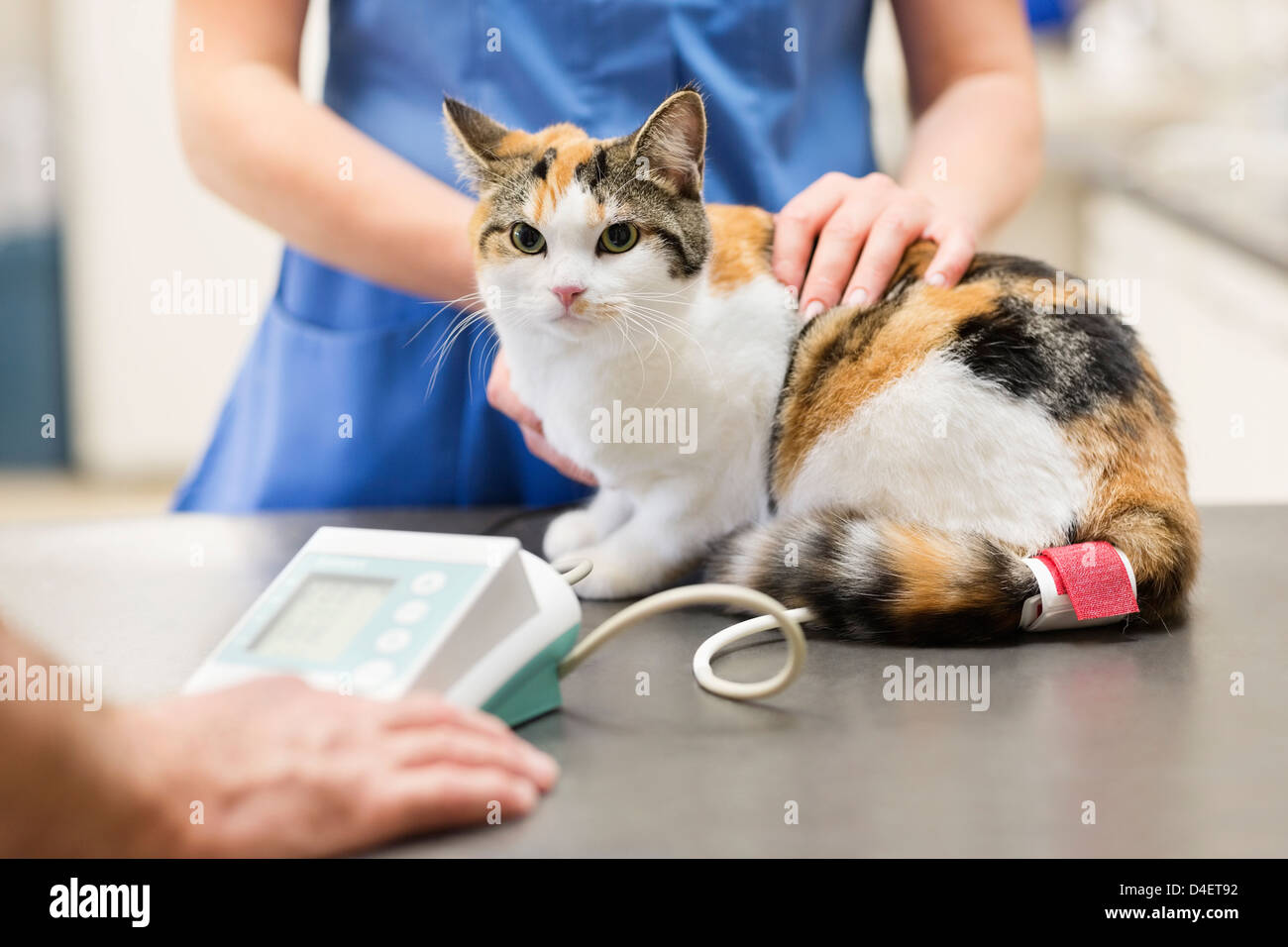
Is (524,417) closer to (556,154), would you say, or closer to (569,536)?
(569,536)

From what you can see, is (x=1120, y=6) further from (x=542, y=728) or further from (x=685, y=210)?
(x=542, y=728)

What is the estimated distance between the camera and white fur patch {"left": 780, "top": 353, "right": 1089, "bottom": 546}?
1.01 metres

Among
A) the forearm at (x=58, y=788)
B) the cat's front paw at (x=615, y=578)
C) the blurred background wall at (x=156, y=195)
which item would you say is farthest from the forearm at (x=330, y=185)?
the blurred background wall at (x=156, y=195)

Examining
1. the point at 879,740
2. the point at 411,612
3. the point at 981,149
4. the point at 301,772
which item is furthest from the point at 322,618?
the point at 981,149

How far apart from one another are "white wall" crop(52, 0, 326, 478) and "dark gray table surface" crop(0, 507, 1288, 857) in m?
3.73

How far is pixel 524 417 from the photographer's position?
1.33 meters

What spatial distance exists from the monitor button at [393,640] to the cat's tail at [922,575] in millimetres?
385

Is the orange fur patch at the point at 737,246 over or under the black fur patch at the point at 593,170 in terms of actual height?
under

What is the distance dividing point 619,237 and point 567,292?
0.10m

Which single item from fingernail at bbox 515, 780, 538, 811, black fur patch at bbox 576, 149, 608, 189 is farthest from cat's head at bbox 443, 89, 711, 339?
fingernail at bbox 515, 780, 538, 811

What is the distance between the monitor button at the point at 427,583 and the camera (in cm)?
74

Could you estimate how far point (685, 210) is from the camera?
1.18 meters

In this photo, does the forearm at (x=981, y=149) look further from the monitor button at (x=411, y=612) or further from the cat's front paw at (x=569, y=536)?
the monitor button at (x=411, y=612)

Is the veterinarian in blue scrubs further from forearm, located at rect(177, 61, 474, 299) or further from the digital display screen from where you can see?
the digital display screen
